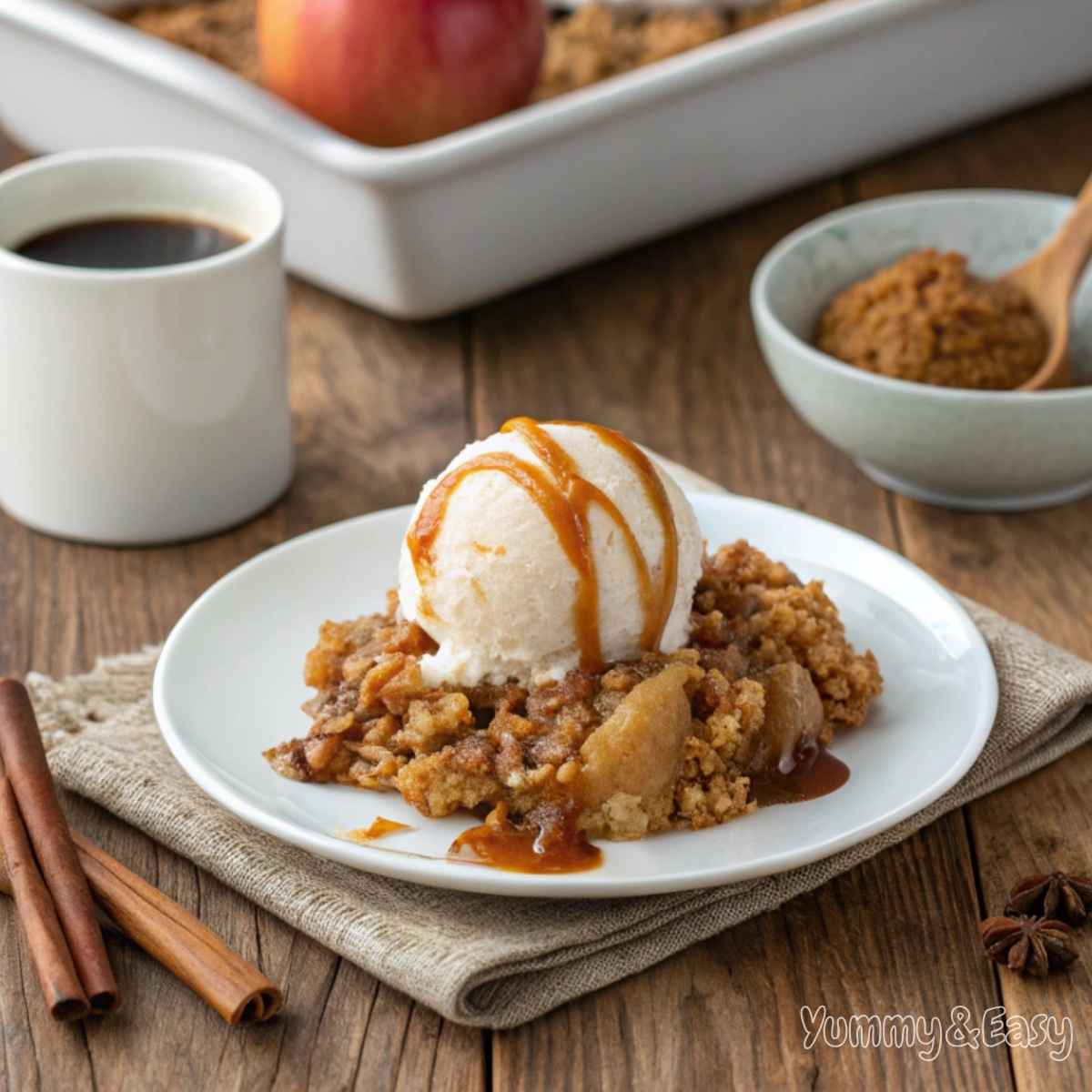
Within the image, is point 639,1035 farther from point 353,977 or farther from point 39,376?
point 39,376

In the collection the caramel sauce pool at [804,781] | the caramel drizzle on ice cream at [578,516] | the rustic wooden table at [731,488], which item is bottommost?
the rustic wooden table at [731,488]

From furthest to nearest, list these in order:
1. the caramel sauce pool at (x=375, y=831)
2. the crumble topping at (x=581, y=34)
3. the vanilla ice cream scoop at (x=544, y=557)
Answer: the crumble topping at (x=581, y=34), the vanilla ice cream scoop at (x=544, y=557), the caramel sauce pool at (x=375, y=831)

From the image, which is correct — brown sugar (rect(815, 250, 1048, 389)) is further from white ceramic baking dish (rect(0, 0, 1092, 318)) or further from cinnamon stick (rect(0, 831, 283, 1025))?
cinnamon stick (rect(0, 831, 283, 1025))

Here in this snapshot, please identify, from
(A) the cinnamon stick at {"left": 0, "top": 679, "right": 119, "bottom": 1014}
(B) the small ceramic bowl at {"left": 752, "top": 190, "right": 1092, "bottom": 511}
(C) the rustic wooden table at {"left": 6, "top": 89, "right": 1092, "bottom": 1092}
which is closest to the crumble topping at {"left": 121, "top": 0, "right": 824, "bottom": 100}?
(C) the rustic wooden table at {"left": 6, "top": 89, "right": 1092, "bottom": 1092}

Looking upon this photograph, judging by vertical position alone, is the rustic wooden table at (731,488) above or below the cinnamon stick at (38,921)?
below

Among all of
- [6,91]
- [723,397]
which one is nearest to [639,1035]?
[723,397]

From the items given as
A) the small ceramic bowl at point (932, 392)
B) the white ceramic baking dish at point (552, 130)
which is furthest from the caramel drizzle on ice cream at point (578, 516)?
the white ceramic baking dish at point (552, 130)

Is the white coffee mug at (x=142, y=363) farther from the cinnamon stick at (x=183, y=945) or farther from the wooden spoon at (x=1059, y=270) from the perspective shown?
the wooden spoon at (x=1059, y=270)
